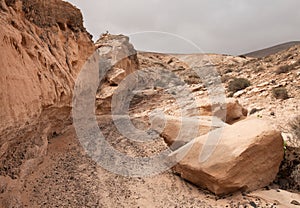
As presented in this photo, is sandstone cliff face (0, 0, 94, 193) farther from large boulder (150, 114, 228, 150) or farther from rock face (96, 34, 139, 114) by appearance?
rock face (96, 34, 139, 114)

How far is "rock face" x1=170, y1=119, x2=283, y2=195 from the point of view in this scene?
178 inches

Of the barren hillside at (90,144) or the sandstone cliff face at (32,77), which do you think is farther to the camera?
the barren hillside at (90,144)

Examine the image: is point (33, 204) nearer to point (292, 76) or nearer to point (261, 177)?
point (261, 177)

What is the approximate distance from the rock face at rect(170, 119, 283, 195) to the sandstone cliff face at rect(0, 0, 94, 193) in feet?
8.04

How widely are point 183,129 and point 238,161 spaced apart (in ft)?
5.14

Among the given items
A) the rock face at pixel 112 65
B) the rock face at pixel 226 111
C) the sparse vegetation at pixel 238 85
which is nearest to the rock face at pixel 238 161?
the rock face at pixel 226 111

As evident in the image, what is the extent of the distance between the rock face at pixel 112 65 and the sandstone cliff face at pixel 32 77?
115 inches

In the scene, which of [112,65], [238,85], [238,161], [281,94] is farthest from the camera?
[238,85]

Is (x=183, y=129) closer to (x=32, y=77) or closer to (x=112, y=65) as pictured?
(x=32, y=77)

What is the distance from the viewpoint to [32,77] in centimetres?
366

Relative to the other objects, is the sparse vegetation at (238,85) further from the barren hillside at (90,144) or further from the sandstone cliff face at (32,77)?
the sandstone cliff face at (32,77)

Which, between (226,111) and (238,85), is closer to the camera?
(226,111)

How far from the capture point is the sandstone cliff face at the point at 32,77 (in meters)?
3.09

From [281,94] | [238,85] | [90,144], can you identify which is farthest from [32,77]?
[238,85]
